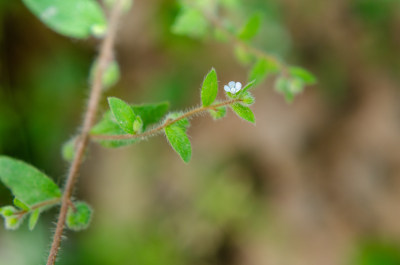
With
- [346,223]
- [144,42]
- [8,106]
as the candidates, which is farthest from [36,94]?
[346,223]

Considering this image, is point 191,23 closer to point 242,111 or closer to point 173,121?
point 173,121

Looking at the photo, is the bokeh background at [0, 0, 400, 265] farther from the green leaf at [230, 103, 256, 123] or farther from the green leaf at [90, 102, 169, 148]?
the green leaf at [230, 103, 256, 123]

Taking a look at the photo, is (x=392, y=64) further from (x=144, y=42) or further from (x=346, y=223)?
(x=144, y=42)

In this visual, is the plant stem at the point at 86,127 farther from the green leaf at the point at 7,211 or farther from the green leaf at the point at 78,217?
the green leaf at the point at 7,211

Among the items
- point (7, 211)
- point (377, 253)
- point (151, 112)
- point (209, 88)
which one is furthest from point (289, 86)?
point (377, 253)

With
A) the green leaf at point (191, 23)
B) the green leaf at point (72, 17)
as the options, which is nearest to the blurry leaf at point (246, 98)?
the green leaf at point (191, 23)

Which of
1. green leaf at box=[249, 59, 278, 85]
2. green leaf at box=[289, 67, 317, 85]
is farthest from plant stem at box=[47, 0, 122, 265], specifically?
green leaf at box=[289, 67, 317, 85]
